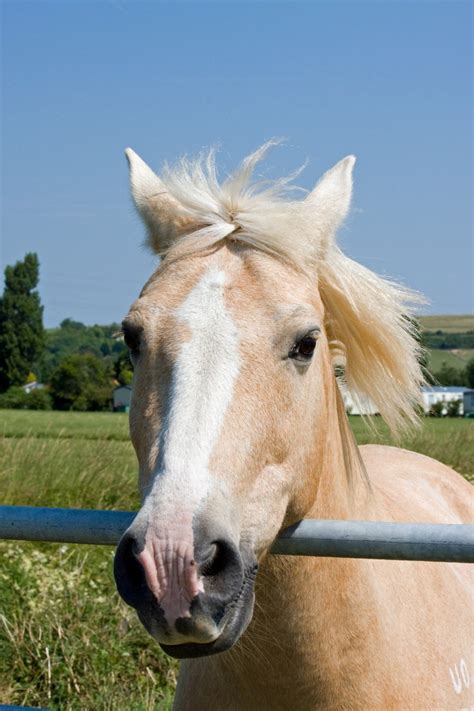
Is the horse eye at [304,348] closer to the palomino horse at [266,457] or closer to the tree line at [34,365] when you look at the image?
the palomino horse at [266,457]

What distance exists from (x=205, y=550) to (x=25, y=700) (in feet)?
13.8

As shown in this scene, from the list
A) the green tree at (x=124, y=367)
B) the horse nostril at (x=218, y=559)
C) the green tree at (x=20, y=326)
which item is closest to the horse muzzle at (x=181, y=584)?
the horse nostril at (x=218, y=559)

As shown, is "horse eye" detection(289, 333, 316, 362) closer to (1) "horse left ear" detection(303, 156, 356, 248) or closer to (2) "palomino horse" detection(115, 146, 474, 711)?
(2) "palomino horse" detection(115, 146, 474, 711)

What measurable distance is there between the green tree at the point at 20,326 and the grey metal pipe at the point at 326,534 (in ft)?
272

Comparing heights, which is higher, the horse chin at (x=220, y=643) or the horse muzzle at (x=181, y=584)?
the horse muzzle at (x=181, y=584)

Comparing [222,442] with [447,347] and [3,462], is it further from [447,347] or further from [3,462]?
[447,347]

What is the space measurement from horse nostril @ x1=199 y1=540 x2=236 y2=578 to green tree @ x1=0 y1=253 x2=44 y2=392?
273 ft

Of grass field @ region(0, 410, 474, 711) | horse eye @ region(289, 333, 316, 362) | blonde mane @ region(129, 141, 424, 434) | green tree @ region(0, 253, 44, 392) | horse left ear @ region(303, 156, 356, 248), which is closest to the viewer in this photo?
horse eye @ region(289, 333, 316, 362)

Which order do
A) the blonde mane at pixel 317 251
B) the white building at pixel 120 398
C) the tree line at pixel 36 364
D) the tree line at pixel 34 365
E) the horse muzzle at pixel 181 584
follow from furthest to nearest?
the white building at pixel 120 398 → the tree line at pixel 34 365 → the tree line at pixel 36 364 → the blonde mane at pixel 317 251 → the horse muzzle at pixel 181 584

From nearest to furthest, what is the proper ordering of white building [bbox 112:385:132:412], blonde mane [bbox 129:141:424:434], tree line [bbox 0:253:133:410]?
blonde mane [bbox 129:141:424:434], tree line [bbox 0:253:133:410], white building [bbox 112:385:132:412]

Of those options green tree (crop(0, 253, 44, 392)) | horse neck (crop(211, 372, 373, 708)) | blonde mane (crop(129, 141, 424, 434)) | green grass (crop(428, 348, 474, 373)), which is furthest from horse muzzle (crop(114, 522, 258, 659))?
green tree (crop(0, 253, 44, 392))

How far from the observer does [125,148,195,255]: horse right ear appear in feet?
8.91

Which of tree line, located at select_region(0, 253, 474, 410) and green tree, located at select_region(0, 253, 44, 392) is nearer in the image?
tree line, located at select_region(0, 253, 474, 410)

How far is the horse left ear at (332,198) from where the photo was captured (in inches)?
108
